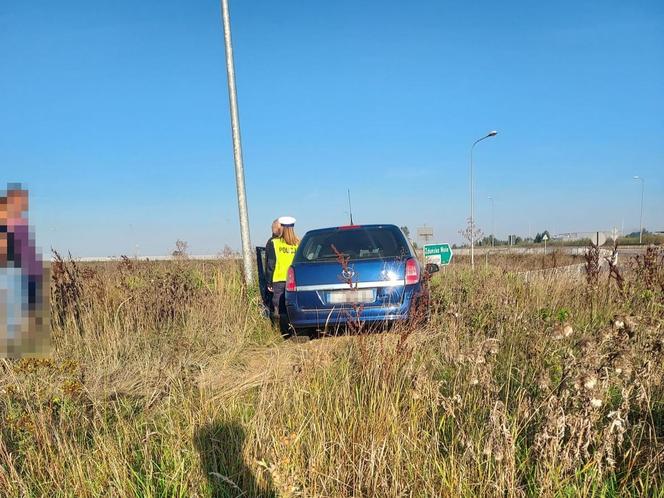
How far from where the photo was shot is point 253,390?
3.51m

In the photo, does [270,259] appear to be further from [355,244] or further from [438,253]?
[438,253]

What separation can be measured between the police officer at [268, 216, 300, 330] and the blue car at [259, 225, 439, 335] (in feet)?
1.76

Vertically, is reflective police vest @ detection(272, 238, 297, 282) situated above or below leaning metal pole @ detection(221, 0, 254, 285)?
below

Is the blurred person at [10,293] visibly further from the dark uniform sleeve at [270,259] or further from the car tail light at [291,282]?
the dark uniform sleeve at [270,259]

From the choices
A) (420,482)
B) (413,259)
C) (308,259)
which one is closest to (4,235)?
(420,482)

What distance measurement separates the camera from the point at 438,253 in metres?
10.7

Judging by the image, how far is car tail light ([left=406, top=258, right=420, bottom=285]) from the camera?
5316 mm

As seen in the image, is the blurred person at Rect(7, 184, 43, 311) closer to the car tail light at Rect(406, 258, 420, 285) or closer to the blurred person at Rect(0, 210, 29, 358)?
the blurred person at Rect(0, 210, 29, 358)

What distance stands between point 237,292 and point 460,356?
18.2 feet

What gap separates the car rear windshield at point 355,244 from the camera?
225 inches

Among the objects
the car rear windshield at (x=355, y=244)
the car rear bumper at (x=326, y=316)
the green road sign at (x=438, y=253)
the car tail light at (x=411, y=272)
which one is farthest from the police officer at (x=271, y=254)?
the green road sign at (x=438, y=253)

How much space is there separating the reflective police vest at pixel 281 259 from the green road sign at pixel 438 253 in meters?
4.76

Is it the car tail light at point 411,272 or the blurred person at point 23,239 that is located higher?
the blurred person at point 23,239

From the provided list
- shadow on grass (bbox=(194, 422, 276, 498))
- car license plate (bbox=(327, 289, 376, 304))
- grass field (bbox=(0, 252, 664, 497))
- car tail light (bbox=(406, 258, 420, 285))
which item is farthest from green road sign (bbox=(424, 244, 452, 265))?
shadow on grass (bbox=(194, 422, 276, 498))
